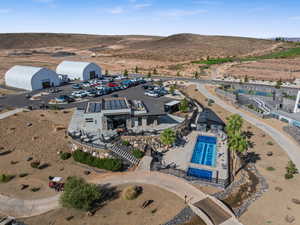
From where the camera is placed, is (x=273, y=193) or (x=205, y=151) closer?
(x=273, y=193)

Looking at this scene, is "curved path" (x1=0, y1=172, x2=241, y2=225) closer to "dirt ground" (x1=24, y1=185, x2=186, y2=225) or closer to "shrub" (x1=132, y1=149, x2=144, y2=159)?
"dirt ground" (x1=24, y1=185, x2=186, y2=225)

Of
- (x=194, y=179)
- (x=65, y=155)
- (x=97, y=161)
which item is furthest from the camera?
(x=65, y=155)

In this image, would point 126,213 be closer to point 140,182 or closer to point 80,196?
point 80,196

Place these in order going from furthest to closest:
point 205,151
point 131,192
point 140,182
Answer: point 205,151, point 140,182, point 131,192

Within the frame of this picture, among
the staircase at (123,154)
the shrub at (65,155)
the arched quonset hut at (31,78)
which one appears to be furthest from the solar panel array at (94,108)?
the arched quonset hut at (31,78)

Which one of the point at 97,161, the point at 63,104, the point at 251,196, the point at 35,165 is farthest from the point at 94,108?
the point at 251,196

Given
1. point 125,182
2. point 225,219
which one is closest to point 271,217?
point 225,219

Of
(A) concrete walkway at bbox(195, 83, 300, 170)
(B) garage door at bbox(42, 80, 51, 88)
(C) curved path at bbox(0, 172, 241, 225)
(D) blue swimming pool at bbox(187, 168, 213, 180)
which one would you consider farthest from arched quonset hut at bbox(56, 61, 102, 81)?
(D) blue swimming pool at bbox(187, 168, 213, 180)
